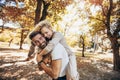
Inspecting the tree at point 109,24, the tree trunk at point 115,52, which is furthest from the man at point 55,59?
the tree trunk at point 115,52

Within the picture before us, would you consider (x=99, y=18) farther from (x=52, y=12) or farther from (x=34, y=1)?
(x=34, y=1)

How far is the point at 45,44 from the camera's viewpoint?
331 cm

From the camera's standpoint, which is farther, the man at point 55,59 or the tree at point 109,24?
the tree at point 109,24

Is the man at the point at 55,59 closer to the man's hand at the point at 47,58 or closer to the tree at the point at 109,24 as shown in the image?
the man's hand at the point at 47,58

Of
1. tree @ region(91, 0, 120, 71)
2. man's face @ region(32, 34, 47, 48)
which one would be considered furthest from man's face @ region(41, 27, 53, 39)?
tree @ region(91, 0, 120, 71)

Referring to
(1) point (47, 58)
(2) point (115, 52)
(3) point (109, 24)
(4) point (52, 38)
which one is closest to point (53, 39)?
(4) point (52, 38)

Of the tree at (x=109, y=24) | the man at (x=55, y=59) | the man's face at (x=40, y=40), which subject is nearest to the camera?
the man at (x=55, y=59)

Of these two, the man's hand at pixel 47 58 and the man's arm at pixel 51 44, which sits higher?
the man's arm at pixel 51 44

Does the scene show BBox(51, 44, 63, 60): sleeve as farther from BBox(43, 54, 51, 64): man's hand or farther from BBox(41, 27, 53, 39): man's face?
BBox(41, 27, 53, 39): man's face

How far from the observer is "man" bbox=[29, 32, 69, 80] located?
10.0 feet

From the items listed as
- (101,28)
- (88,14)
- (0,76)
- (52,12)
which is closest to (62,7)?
(52,12)

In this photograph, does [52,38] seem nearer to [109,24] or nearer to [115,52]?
[109,24]

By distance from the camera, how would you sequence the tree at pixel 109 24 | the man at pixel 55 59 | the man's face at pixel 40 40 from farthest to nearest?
the tree at pixel 109 24 < the man's face at pixel 40 40 < the man at pixel 55 59

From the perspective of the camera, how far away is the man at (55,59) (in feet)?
10.0
